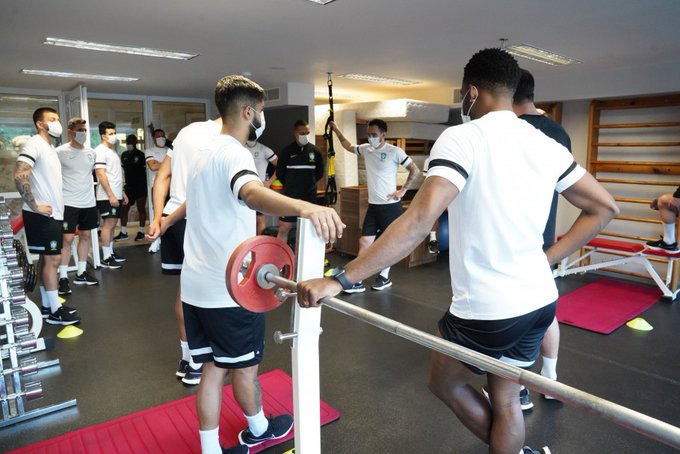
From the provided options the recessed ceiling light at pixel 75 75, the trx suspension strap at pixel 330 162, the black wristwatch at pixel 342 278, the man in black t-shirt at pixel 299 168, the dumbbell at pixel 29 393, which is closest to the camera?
the black wristwatch at pixel 342 278

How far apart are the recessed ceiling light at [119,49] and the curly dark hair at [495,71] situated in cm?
375

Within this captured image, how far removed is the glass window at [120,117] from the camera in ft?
25.9

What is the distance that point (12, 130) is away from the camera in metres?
6.73

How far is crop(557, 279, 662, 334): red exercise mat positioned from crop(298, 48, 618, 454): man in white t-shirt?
8.34 ft

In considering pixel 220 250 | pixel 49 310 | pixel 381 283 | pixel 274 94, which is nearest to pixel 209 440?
pixel 220 250

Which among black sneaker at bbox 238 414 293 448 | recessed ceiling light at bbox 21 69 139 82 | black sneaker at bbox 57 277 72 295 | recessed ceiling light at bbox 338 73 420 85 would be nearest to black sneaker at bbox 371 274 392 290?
black sneaker at bbox 238 414 293 448

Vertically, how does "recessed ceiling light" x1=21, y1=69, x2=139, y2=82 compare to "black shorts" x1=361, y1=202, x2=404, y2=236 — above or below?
above

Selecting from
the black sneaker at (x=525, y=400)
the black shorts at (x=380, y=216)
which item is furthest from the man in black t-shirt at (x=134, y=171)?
the black sneaker at (x=525, y=400)

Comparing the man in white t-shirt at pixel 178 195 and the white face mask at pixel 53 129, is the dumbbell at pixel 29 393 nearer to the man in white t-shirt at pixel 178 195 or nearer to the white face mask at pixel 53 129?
the man in white t-shirt at pixel 178 195

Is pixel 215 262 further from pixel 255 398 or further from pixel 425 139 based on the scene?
pixel 425 139

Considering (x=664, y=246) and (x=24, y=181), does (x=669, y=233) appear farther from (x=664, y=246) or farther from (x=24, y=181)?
(x=24, y=181)

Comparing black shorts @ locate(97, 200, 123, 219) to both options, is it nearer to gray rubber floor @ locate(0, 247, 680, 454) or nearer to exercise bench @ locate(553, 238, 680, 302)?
gray rubber floor @ locate(0, 247, 680, 454)

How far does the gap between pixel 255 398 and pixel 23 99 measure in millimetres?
6933

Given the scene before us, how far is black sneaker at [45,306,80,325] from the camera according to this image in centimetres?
371
